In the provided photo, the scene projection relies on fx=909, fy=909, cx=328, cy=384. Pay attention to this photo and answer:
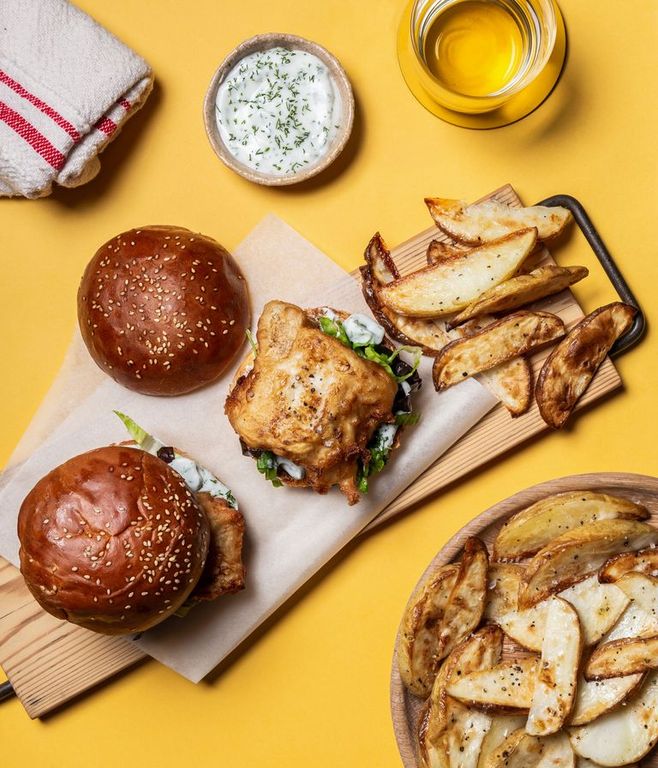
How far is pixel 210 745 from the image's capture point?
309 centimetres

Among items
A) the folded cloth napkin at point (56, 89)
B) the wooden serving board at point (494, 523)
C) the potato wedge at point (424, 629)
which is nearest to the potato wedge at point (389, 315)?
the wooden serving board at point (494, 523)

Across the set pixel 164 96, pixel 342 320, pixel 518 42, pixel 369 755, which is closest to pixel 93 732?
pixel 369 755

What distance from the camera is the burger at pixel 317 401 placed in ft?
8.41

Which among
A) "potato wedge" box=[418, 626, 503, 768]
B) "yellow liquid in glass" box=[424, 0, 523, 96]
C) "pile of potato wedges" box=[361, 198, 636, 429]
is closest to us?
"potato wedge" box=[418, 626, 503, 768]

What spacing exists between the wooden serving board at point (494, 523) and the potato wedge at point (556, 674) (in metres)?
0.34

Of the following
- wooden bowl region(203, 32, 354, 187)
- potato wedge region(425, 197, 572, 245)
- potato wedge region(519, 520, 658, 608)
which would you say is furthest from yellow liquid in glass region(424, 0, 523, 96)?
potato wedge region(519, 520, 658, 608)

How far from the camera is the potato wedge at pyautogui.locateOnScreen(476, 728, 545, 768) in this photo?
2.63 m

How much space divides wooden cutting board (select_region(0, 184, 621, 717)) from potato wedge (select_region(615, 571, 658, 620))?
0.53m

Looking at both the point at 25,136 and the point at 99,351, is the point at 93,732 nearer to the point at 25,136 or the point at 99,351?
the point at 99,351

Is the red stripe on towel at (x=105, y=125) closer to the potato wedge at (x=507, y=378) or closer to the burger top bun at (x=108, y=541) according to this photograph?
the burger top bun at (x=108, y=541)

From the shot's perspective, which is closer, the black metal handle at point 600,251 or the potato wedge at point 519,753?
the potato wedge at point 519,753

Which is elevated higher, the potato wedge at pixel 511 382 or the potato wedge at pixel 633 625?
the potato wedge at pixel 511 382

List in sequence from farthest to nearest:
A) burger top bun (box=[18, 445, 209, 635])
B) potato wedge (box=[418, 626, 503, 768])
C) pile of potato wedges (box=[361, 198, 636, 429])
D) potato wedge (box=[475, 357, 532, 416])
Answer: potato wedge (box=[475, 357, 532, 416]), pile of potato wedges (box=[361, 198, 636, 429]), potato wedge (box=[418, 626, 503, 768]), burger top bun (box=[18, 445, 209, 635])

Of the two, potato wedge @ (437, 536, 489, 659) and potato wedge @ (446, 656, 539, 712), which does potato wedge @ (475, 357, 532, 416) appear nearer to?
potato wedge @ (437, 536, 489, 659)
